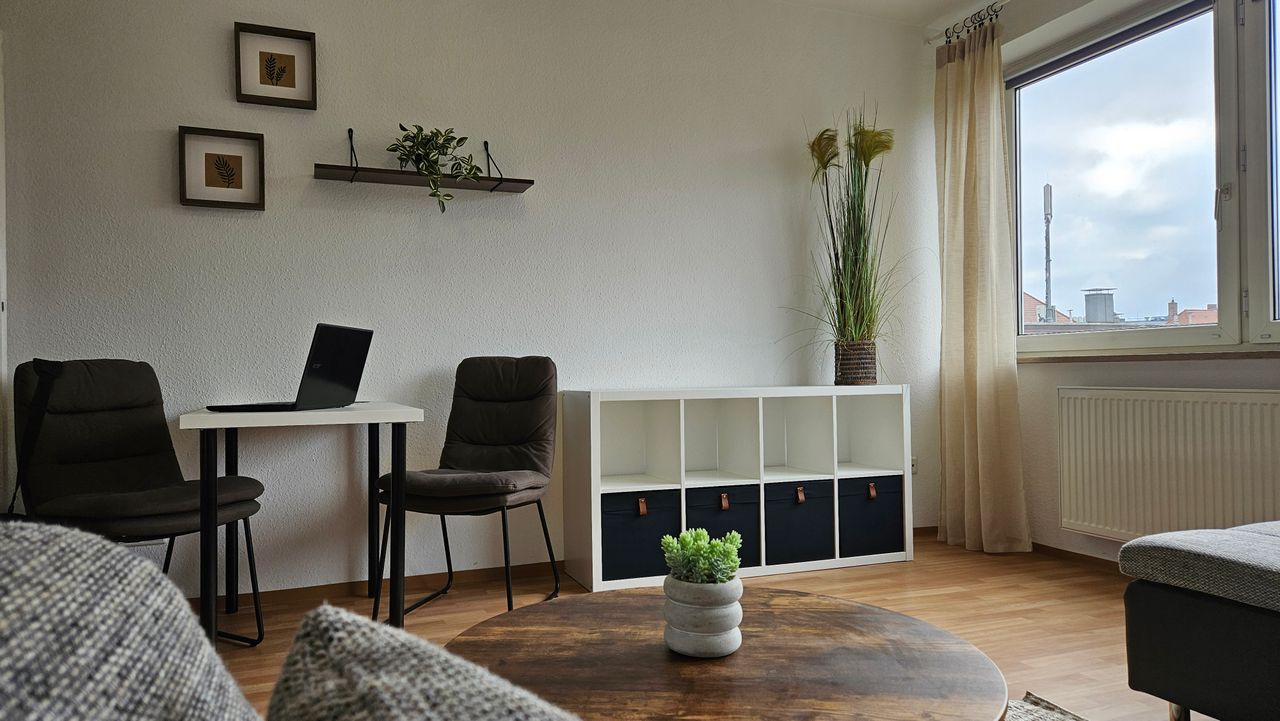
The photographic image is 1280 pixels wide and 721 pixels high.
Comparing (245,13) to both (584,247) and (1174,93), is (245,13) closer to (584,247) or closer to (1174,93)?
(584,247)

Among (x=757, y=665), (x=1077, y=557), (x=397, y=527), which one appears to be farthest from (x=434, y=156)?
(x=1077, y=557)

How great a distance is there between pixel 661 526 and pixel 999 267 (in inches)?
76.6

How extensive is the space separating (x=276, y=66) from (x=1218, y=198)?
11.6 ft

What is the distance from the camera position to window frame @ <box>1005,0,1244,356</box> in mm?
3084

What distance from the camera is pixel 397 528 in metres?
2.65

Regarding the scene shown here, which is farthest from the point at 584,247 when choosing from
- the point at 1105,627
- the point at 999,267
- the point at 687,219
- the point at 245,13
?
the point at 1105,627

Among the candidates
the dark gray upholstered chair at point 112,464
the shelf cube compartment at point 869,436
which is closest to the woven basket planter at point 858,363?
the shelf cube compartment at point 869,436

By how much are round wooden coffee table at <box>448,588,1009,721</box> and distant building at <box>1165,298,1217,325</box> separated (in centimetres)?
236

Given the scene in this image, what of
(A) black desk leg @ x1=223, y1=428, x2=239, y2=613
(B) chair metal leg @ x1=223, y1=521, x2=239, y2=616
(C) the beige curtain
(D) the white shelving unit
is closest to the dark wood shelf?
(D) the white shelving unit

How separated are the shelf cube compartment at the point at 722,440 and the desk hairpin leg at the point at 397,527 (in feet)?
4.05

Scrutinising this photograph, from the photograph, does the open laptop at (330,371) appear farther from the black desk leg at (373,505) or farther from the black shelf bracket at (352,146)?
the black shelf bracket at (352,146)

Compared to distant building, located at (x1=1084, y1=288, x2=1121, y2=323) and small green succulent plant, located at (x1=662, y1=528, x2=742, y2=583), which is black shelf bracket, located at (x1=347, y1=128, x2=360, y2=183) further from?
distant building, located at (x1=1084, y1=288, x2=1121, y2=323)

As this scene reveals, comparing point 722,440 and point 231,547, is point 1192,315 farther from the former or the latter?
point 231,547

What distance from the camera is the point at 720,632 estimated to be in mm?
1369
